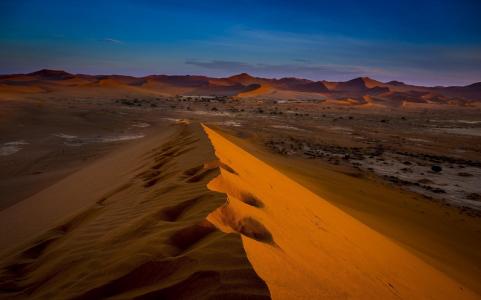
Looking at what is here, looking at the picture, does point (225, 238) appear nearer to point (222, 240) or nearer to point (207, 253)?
point (222, 240)

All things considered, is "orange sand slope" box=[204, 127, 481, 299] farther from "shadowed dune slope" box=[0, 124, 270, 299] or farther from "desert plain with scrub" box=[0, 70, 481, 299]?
"shadowed dune slope" box=[0, 124, 270, 299]

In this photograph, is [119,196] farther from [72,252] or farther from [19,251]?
[72,252]

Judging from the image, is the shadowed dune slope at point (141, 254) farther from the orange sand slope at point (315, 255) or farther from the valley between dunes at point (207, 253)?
the orange sand slope at point (315, 255)

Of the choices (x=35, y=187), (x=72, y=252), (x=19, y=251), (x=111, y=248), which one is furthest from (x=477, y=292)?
(x=35, y=187)

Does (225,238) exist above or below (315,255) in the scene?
above

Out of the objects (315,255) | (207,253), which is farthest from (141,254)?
(315,255)

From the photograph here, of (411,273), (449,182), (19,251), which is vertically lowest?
(449,182)

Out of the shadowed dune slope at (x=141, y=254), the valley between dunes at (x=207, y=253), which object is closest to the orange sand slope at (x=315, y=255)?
the valley between dunes at (x=207, y=253)

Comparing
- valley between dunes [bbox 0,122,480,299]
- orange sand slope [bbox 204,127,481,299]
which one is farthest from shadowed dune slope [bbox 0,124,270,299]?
orange sand slope [bbox 204,127,481,299]
